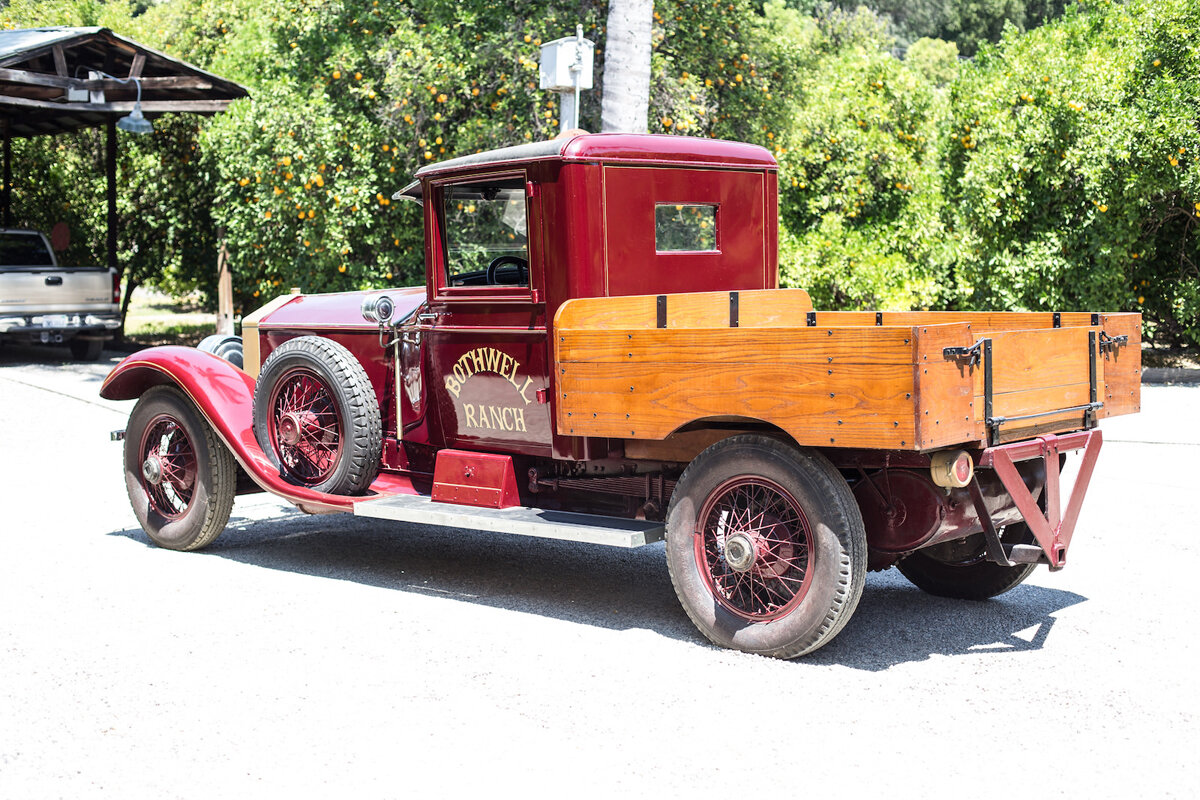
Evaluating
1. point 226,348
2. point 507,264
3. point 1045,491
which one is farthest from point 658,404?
point 226,348

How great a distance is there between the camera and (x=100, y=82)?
1694 cm

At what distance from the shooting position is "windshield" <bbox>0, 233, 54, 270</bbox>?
17781 millimetres

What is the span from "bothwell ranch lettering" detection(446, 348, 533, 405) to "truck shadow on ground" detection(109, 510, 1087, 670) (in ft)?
3.31

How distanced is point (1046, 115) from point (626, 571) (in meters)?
10.3

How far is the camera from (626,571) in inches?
263

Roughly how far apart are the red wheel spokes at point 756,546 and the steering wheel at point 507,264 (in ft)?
5.06

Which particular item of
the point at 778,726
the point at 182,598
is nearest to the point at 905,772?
the point at 778,726

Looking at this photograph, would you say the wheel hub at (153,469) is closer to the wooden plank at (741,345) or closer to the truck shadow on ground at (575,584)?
the truck shadow on ground at (575,584)

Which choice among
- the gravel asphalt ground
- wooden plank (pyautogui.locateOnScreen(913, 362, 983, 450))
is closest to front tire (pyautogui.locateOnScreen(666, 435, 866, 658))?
A: the gravel asphalt ground

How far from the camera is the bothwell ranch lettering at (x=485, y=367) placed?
5.95m

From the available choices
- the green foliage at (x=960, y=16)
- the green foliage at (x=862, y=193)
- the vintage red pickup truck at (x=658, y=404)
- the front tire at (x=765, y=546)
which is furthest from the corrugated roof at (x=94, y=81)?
the green foliage at (x=960, y=16)

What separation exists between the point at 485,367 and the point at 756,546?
1.76 m

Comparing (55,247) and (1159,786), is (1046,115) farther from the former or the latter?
(55,247)

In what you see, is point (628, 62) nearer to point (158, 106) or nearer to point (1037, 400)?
point (1037, 400)
